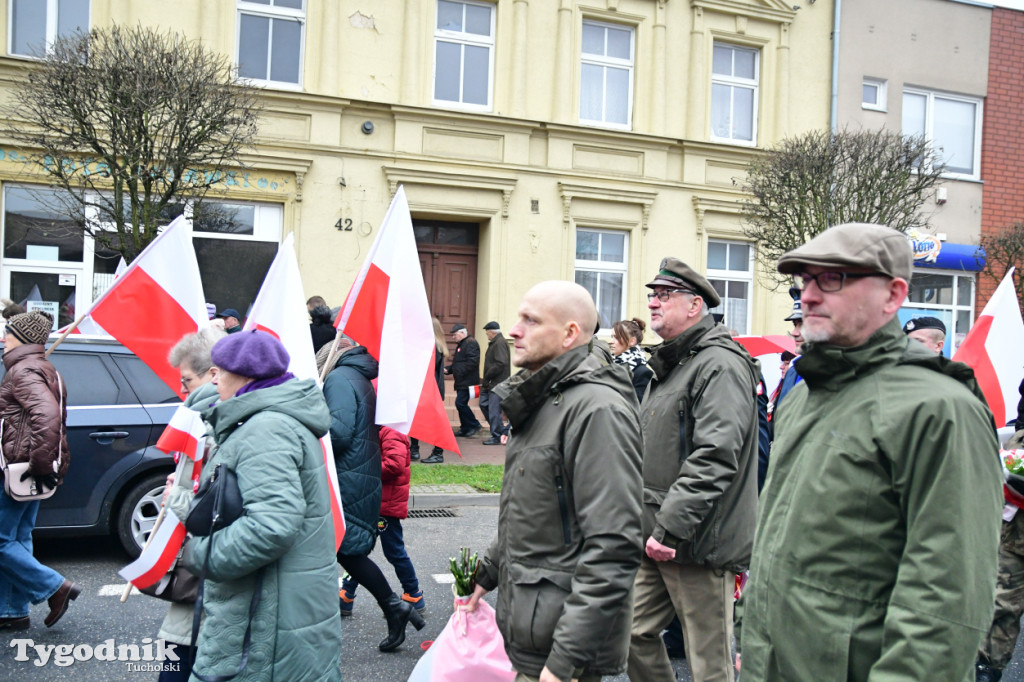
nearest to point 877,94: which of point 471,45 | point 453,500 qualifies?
point 471,45

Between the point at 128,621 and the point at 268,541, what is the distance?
3.01m

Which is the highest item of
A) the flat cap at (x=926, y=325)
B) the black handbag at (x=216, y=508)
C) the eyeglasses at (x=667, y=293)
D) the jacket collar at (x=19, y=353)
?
the eyeglasses at (x=667, y=293)

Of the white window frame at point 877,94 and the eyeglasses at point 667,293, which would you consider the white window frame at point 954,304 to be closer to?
the white window frame at point 877,94

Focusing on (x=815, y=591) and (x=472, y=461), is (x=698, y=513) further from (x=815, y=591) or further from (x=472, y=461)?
(x=472, y=461)

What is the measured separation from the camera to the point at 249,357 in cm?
303

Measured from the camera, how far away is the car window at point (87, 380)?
21.1ft

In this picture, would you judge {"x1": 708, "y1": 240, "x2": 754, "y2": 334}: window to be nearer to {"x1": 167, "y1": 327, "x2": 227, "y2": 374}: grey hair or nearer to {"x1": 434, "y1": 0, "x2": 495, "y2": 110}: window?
{"x1": 434, "y1": 0, "x2": 495, "y2": 110}: window

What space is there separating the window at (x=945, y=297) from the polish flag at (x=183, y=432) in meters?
A: 16.8

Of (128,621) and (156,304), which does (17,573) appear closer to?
(128,621)

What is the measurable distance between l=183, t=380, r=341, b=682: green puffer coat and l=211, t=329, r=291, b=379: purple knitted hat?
0.26 ft

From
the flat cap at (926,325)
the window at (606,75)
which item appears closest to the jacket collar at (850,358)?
the flat cap at (926,325)

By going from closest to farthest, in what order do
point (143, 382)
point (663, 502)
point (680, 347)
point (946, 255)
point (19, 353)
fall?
point (663, 502) < point (680, 347) < point (19, 353) < point (143, 382) < point (946, 255)

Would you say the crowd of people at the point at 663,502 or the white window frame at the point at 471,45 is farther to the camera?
the white window frame at the point at 471,45

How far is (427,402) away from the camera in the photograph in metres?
5.20
